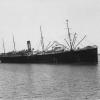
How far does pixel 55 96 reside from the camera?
25.5 metres

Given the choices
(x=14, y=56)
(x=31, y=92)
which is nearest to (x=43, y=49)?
(x=14, y=56)

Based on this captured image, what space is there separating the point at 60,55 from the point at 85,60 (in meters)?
8.15

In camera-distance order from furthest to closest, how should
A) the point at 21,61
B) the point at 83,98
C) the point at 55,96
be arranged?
the point at 21,61, the point at 55,96, the point at 83,98

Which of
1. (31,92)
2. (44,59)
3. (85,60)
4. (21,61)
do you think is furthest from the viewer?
(21,61)

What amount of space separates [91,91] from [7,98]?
7.83 m

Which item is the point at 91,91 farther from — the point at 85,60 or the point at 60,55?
the point at 60,55

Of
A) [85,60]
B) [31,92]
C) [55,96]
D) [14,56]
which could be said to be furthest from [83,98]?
[14,56]

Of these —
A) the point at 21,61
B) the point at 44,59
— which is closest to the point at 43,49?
the point at 44,59

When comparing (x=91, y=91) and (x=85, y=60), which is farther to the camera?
(x=85, y=60)

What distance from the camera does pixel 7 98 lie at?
25.9 metres

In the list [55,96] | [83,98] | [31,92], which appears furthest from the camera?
[31,92]

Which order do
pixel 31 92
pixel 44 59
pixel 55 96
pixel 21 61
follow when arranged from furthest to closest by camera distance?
pixel 21 61
pixel 44 59
pixel 31 92
pixel 55 96

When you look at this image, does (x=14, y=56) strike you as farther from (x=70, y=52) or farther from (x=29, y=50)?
(x=70, y=52)

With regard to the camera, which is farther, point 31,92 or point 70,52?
point 70,52
